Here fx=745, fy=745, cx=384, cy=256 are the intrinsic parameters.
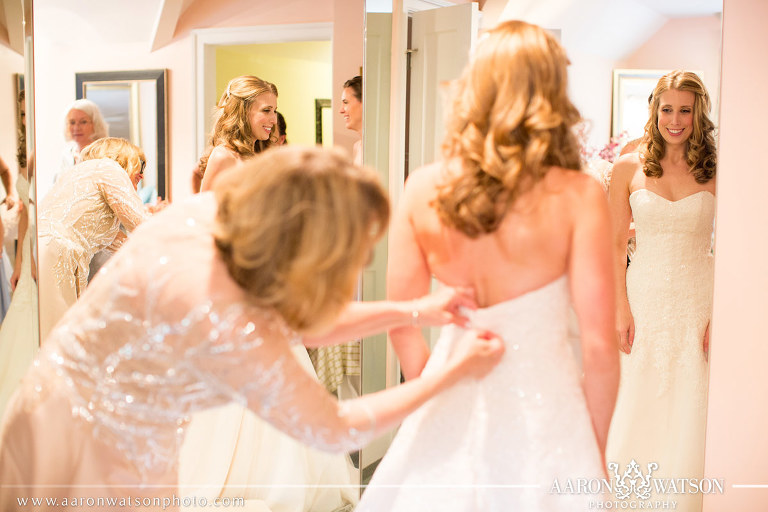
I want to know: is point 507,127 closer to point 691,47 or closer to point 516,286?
point 516,286

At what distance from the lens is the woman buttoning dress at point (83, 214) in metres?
2.19

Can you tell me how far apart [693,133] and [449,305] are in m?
1.03

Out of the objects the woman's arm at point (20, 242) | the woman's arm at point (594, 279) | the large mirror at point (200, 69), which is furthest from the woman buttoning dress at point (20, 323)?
the woman's arm at point (594, 279)

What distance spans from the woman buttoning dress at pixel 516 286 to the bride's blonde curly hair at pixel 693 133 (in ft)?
2.45

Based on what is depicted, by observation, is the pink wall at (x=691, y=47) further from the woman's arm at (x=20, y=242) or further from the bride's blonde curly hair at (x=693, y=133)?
the woman's arm at (x=20, y=242)

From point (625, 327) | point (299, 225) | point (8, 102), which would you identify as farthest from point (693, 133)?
Result: point (8, 102)

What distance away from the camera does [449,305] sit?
139 cm

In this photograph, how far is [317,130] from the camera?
215 centimetres

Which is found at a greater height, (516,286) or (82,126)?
(82,126)

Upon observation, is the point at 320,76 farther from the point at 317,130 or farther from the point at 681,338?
the point at 681,338

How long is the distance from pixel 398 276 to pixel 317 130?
2.60ft

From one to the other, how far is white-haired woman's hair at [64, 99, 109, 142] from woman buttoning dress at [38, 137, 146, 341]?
23 millimetres

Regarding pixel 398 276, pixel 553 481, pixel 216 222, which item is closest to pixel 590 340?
pixel 553 481

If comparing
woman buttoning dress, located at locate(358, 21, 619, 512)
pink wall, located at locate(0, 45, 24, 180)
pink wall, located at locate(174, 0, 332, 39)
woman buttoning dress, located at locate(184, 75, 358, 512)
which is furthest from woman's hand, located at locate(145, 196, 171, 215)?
woman buttoning dress, located at locate(358, 21, 619, 512)
